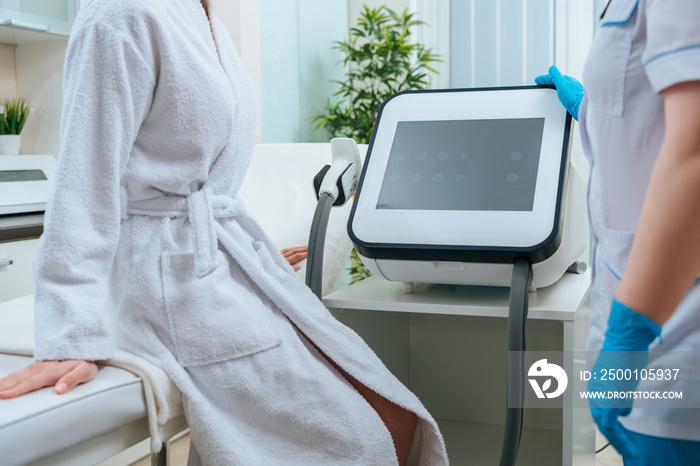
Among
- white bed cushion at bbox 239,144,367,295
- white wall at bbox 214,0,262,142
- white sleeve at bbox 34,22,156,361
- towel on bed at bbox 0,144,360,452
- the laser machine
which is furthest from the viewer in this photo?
white wall at bbox 214,0,262,142

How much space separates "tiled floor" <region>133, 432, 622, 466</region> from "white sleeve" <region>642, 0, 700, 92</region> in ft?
5.25

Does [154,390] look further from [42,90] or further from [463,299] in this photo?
[42,90]

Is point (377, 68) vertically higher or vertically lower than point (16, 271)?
higher

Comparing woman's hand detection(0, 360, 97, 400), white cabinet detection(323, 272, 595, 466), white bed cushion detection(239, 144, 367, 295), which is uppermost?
white bed cushion detection(239, 144, 367, 295)

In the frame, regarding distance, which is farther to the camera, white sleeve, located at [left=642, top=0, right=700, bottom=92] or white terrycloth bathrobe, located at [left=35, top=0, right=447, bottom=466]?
white terrycloth bathrobe, located at [left=35, top=0, right=447, bottom=466]

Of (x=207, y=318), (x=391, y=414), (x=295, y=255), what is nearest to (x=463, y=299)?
(x=391, y=414)

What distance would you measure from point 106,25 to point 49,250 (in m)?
0.34

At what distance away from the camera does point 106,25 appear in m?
0.94

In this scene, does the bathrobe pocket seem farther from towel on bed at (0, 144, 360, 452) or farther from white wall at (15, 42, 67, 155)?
white wall at (15, 42, 67, 155)

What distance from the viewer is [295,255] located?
1544 mm

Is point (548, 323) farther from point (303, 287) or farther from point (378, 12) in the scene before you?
point (378, 12)

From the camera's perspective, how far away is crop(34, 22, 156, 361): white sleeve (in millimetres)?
892

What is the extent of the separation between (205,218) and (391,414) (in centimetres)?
45

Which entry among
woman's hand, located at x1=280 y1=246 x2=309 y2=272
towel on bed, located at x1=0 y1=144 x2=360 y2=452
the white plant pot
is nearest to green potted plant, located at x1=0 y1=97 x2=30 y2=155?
the white plant pot
